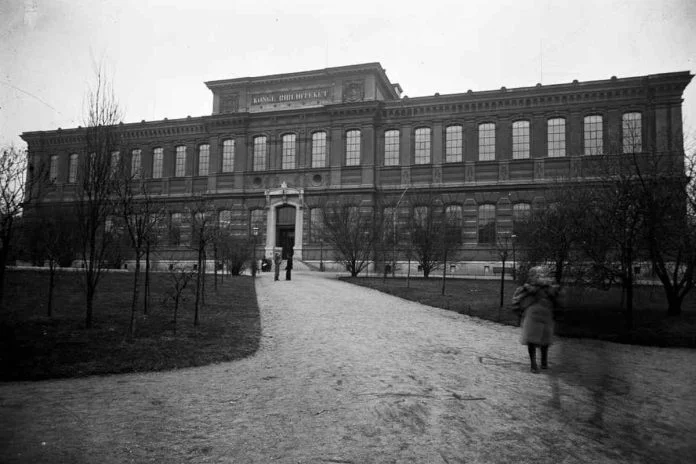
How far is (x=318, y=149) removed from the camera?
4247 cm

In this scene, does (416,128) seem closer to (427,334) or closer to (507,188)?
(507,188)

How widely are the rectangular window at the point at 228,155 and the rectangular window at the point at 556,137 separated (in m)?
26.8

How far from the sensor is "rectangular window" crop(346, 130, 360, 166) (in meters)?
41.4

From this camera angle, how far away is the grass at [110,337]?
7.04 m

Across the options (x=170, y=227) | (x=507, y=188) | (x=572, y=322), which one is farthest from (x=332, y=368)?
(x=170, y=227)

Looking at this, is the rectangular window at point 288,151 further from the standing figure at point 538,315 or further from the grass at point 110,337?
the standing figure at point 538,315

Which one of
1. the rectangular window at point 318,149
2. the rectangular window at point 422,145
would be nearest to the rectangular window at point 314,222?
the rectangular window at point 318,149

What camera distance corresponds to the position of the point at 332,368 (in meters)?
7.09

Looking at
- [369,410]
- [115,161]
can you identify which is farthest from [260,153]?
[369,410]

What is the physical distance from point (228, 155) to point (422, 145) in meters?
17.5

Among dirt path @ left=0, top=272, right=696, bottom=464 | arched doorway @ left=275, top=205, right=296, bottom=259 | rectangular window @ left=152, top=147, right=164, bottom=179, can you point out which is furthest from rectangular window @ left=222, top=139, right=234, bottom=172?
dirt path @ left=0, top=272, right=696, bottom=464

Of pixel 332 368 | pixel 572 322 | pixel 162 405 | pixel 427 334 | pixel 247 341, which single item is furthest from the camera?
pixel 572 322

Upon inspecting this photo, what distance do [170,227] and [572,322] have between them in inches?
1479

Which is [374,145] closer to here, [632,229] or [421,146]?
[421,146]
